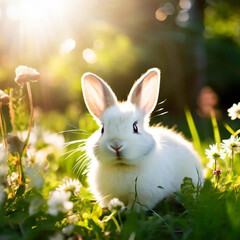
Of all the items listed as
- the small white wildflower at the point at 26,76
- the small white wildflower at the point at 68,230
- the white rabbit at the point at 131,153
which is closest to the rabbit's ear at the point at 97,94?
the white rabbit at the point at 131,153

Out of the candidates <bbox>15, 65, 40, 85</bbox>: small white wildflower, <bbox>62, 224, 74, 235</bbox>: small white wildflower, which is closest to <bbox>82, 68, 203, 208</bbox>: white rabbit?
<bbox>62, 224, 74, 235</bbox>: small white wildflower

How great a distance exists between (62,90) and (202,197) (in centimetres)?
1209

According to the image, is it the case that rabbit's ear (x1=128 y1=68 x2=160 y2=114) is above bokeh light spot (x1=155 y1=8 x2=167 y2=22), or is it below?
below

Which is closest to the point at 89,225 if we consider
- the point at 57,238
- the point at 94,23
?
the point at 57,238

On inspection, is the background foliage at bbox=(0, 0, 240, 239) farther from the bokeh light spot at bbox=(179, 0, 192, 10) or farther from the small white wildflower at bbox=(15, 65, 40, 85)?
the small white wildflower at bbox=(15, 65, 40, 85)

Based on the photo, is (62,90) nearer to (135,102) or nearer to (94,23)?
(94,23)

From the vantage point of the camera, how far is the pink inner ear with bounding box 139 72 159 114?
10.3 feet

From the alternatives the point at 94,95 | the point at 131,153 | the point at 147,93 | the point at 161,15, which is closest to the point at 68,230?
the point at 131,153

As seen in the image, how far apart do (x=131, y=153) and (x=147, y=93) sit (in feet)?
2.22

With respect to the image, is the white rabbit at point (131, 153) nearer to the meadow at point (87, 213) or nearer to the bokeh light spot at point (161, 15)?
the meadow at point (87, 213)

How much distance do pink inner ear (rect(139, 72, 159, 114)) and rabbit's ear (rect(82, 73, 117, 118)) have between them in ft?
0.72

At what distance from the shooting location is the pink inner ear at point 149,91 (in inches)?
123

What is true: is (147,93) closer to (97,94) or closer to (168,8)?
(97,94)

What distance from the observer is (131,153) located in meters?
2.63
